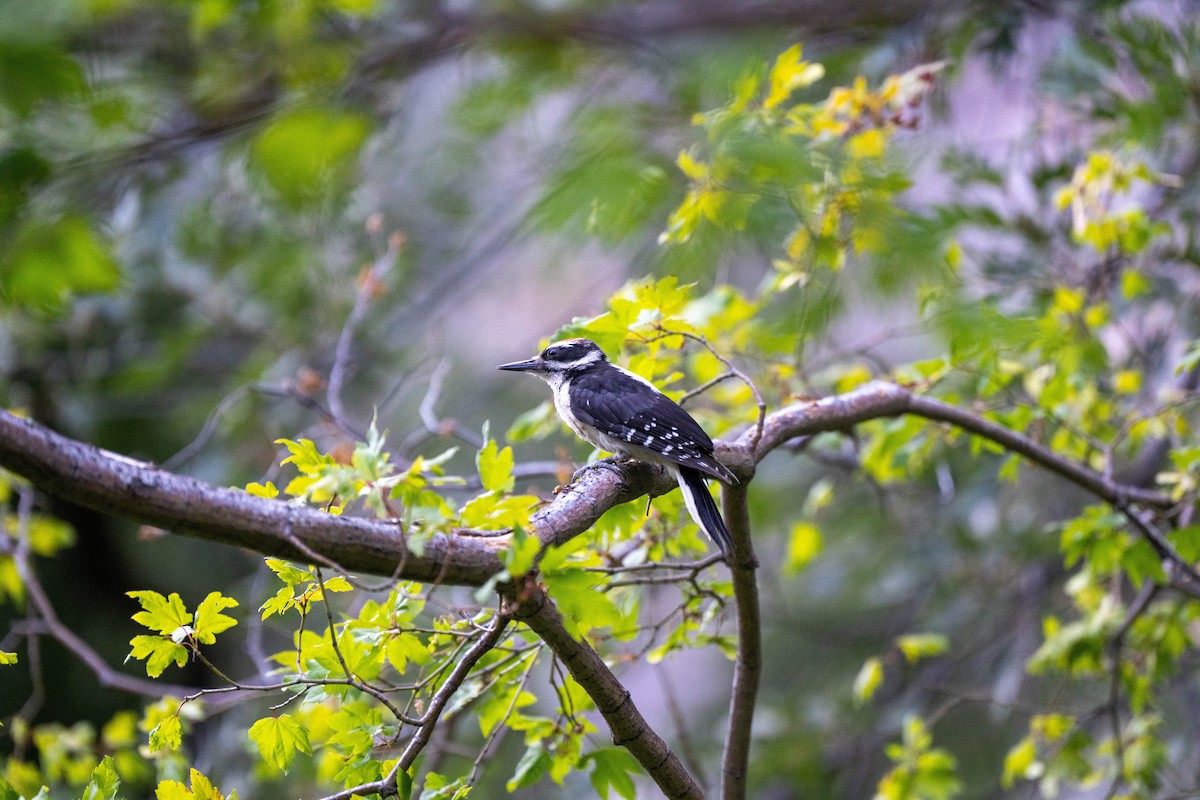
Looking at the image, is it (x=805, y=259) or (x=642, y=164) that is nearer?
(x=642, y=164)

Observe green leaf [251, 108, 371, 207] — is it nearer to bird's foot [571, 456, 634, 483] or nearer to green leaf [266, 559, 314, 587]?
green leaf [266, 559, 314, 587]

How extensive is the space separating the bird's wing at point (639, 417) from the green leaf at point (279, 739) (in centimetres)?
104

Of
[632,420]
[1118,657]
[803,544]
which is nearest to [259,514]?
[632,420]

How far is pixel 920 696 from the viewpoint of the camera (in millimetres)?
4863

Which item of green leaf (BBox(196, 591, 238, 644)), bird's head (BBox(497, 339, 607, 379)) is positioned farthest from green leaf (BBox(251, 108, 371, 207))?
bird's head (BBox(497, 339, 607, 379))

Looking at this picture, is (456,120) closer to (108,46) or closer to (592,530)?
(108,46)

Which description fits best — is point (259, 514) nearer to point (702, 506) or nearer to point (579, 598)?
point (579, 598)

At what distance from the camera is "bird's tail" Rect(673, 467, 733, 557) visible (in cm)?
238

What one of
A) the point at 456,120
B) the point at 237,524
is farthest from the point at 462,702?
the point at 456,120

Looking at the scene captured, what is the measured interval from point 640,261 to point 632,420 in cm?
72

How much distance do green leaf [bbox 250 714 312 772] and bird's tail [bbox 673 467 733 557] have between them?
39.2 inches

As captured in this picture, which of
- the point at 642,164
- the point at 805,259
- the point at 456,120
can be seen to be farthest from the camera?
the point at 805,259

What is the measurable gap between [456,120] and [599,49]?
1.19 feet

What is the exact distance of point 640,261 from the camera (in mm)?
3406
